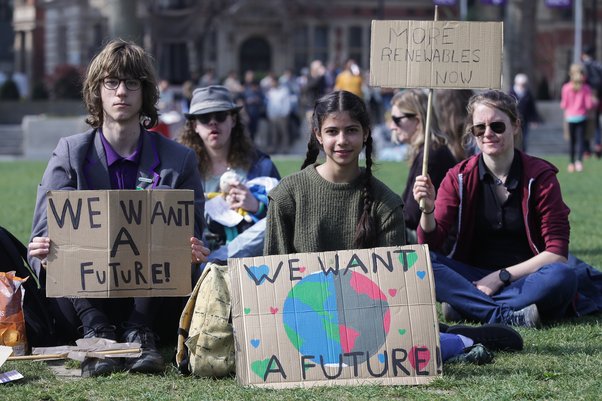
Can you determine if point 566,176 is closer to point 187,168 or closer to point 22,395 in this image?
point 187,168

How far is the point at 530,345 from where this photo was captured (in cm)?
571

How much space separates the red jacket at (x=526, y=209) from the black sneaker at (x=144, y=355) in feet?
5.26

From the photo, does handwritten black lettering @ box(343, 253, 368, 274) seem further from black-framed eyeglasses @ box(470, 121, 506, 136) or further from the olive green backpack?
black-framed eyeglasses @ box(470, 121, 506, 136)

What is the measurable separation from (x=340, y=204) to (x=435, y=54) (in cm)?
98

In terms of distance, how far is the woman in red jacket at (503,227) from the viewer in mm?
6258

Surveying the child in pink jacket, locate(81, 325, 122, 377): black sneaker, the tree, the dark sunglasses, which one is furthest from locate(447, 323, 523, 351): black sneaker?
the tree

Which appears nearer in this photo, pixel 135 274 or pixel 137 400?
pixel 137 400

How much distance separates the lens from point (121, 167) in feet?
19.0

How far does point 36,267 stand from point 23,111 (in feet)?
112

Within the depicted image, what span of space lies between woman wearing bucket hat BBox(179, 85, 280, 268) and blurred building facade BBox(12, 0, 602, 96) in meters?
45.0

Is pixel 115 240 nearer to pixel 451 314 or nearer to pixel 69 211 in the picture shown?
pixel 69 211

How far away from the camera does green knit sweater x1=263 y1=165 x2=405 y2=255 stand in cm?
535

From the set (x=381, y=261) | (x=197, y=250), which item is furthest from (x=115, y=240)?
(x=381, y=261)

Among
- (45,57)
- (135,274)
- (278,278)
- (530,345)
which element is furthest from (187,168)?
(45,57)
